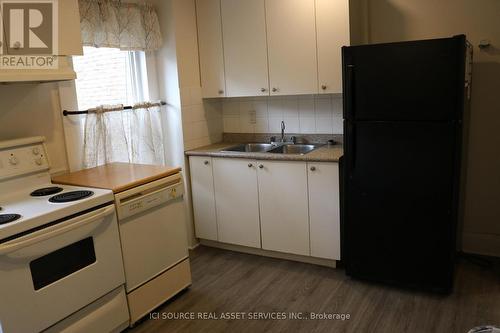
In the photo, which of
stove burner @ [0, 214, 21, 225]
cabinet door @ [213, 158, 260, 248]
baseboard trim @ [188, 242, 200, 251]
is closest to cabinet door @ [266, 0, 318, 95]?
cabinet door @ [213, 158, 260, 248]

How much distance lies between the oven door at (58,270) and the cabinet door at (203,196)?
1.25 metres

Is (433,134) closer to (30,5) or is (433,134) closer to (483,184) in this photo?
(483,184)

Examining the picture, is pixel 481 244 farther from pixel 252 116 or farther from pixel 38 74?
pixel 38 74

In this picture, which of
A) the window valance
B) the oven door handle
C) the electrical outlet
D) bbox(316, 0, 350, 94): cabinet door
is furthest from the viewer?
the electrical outlet

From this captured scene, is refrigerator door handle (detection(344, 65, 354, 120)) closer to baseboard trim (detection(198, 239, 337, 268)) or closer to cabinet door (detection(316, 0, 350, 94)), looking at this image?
cabinet door (detection(316, 0, 350, 94))

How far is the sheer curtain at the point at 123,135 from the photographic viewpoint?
3.00m

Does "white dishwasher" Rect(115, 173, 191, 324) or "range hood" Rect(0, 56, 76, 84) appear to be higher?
"range hood" Rect(0, 56, 76, 84)

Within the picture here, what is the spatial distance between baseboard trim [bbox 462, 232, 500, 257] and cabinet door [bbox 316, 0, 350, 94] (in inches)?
59.9

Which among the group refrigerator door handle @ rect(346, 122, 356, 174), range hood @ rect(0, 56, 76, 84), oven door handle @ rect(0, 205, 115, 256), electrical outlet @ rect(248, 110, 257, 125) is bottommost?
oven door handle @ rect(0, 205, 115, 256)

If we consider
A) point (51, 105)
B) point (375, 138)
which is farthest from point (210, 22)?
point (375, 138)

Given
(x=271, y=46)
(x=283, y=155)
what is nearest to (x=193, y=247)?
(x=283, y=155)

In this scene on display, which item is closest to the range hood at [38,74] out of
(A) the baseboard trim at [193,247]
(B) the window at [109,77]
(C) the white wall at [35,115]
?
(C) the white wall at [35,115]

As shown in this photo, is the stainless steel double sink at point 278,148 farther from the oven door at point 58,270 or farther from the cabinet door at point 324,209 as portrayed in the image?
the oven door at point 58,270

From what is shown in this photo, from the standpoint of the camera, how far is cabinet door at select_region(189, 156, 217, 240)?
3582 millimetres
